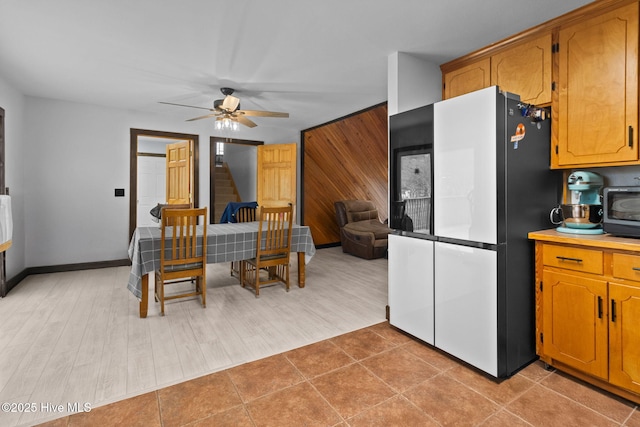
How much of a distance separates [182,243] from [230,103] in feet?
5.50

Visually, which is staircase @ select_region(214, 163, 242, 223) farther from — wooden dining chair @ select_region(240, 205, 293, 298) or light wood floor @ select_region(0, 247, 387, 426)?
wooden dining chair @ select_region(240, 205, 293, 298)

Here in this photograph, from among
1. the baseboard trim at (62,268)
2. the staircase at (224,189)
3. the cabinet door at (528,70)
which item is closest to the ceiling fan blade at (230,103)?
the cabinet door at (528,70)

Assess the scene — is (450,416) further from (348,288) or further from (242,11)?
(242,11)

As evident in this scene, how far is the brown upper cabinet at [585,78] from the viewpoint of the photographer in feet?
6.30

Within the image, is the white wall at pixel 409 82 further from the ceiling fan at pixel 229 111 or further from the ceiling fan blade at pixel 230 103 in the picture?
the ceiling fan blade at pixel 230 103

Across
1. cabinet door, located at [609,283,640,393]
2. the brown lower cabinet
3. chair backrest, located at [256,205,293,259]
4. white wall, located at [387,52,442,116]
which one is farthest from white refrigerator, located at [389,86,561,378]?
chair backrest, located at [256,205,293,259]

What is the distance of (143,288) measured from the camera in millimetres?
2947

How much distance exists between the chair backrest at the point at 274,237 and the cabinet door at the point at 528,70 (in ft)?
7.95

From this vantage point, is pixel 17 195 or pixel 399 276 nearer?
pixel 399 276

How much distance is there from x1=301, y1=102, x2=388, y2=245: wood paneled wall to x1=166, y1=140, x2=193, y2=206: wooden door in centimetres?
217

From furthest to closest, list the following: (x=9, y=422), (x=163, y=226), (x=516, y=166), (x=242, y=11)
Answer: (x=163, y=226) → (x=242, y=11) → (x=516, y=166) → (x=9, y=422)

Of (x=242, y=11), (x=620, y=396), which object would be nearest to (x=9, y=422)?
(x=242, y=11)

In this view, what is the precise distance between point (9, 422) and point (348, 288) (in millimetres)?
3055

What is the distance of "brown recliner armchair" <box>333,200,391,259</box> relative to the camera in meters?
5.56
